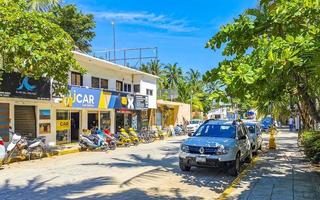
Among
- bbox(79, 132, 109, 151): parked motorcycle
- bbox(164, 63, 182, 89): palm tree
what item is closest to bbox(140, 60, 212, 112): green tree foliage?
bbox(164, 63, 182, 89): palm tree

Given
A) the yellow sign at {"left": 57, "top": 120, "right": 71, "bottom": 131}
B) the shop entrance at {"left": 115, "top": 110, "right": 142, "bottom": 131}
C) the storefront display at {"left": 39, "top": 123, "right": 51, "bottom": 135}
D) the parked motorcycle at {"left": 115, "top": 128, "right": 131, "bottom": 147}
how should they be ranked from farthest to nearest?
1. the shop entrance at {"left": 115, "top": 110, "right": 142, "bottom": 131}
2. the parked motorcycle at {"left": 115, "top": 128, "right": 131, "bottom": 147}
3. the yellow sign at {"left": 57, "top": 120, "right": 71, "bottom": 131}
4. the storefront display at {"left": 39, "top": 123, "right": 51, "bottom": 135}

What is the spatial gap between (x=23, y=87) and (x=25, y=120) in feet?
9.46

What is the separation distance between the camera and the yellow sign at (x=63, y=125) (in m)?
25.9

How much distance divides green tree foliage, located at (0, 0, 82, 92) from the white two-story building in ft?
11.1

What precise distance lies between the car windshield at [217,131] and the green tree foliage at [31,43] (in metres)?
6.35

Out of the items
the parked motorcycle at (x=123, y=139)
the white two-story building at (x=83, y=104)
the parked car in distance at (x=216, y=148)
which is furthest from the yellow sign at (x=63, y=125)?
the parked car in distance at (x=216, y=148)

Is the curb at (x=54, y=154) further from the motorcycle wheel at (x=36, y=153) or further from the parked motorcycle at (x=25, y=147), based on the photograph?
the motorcycle wheel at (x=36, y=153)

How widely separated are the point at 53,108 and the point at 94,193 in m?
15.2

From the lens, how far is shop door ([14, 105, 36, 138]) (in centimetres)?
2220

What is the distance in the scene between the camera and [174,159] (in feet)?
62.7

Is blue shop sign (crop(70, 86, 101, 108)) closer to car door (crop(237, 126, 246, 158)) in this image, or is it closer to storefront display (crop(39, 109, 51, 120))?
storefront display (crop(39, 109, 51, 120))

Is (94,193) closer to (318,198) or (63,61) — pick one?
(318,198)

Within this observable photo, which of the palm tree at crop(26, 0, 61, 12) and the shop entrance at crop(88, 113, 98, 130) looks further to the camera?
the shop entrance at crop(88, 113, 98, 130)

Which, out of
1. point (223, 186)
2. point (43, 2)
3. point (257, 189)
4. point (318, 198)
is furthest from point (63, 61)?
point (318, 198)
